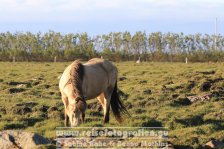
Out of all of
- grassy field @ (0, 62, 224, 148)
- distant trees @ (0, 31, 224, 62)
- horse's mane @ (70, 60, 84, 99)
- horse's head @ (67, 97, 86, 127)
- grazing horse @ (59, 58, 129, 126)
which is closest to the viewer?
horse's head @ (67, 97, 86, 127)

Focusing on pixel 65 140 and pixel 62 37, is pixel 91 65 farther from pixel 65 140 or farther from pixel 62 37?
pixel 62 37

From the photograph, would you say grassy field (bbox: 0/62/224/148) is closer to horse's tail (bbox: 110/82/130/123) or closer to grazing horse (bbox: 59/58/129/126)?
horse's tail (bbox: 110/82/130/123)

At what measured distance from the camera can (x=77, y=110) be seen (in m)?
9.63

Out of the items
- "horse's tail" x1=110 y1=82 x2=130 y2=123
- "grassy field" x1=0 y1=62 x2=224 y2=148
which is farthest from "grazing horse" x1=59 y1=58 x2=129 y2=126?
"grassy field" x1=0 y1=62 x2=224 y2=148

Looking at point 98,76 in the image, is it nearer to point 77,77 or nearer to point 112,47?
point 77,77

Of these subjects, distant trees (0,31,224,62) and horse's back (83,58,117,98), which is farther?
distant trees (0,31,224,62)

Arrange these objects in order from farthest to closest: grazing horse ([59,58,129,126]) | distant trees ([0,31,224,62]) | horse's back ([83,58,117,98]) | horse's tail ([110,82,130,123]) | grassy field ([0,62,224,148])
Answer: distant trees ([0,31,224,62]), horse's tail ([110,82,130,123]), horse's back ([83,58,117,98]), grassy field ([0,62,224,148]), grazing horse ([59,58,129,126])

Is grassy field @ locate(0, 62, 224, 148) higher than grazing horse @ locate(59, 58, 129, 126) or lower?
lower

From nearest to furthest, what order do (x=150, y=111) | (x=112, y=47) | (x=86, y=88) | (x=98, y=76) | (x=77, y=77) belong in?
(x=77, y=77) < (x=86, y=88) < (x=98, y=76) < (x=150, y=111) < (x=112, y=47)

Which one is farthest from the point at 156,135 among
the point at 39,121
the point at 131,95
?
the point at 131,95

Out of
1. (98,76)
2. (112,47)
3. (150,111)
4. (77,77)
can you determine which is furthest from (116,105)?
(112,47)

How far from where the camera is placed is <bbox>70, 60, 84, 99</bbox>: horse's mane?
10.1m

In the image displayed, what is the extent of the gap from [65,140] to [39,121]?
3411 mm

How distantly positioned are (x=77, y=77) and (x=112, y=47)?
4922 centimetres
